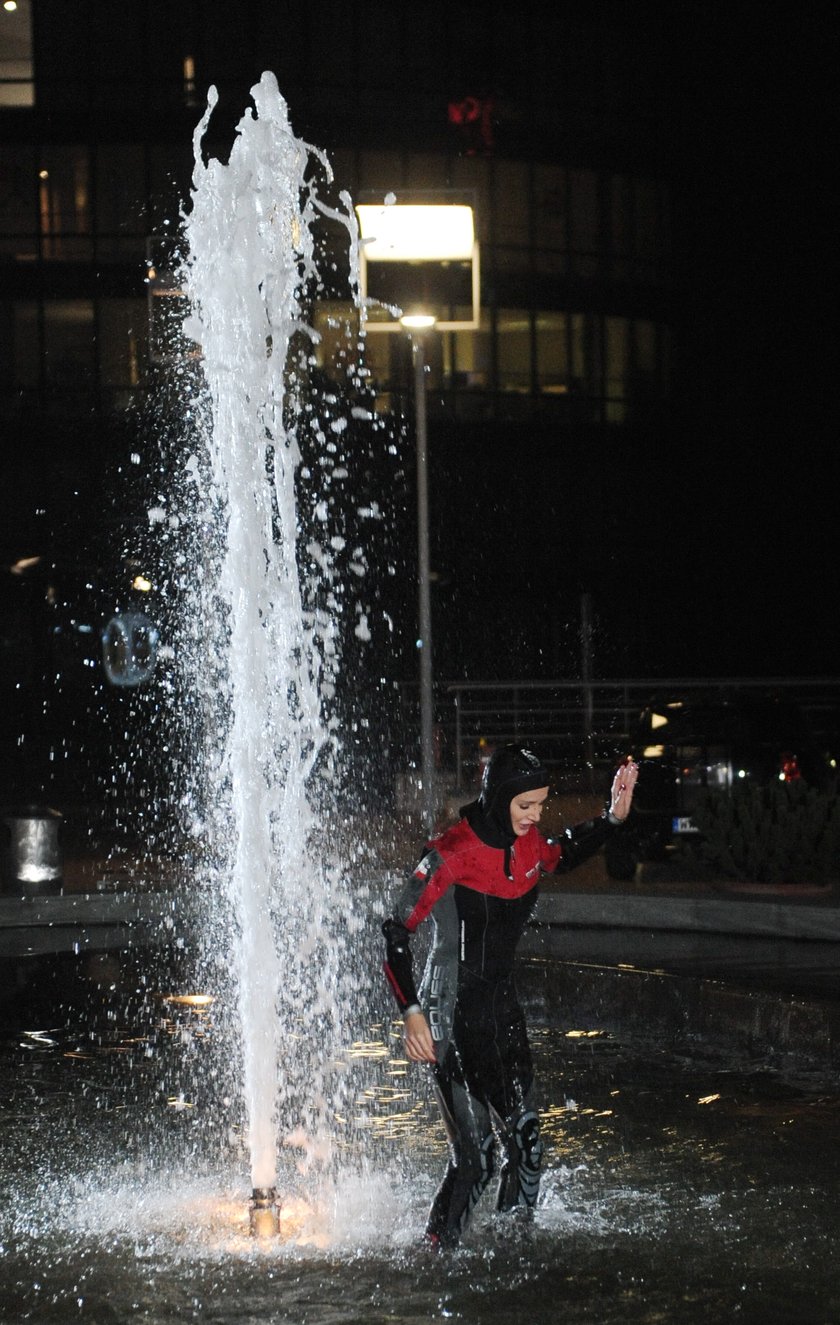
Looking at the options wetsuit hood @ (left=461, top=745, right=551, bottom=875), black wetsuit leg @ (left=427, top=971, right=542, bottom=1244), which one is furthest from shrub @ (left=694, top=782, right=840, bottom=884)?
wetsuit hood @ (left=461, top=745, right=551, bottom=875)

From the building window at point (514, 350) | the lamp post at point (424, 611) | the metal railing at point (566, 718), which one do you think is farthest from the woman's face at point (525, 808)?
the building window at point (514, 350)

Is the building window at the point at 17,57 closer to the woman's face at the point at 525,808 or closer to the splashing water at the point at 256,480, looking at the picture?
the splashing water at the point at 256,480

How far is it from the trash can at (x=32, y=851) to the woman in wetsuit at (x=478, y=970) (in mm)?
9357

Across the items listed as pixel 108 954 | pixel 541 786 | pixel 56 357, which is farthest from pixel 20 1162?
pixel 56 357

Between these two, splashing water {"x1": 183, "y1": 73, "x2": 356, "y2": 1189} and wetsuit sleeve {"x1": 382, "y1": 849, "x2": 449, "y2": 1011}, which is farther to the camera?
splashing water {"x1": 183, "y1": 73, "x2": 356, "y2": 1189}

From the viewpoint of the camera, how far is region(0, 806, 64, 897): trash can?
14.4 meters

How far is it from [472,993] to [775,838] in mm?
8179

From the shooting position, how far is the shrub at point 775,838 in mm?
13273

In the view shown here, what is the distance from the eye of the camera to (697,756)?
621 inches

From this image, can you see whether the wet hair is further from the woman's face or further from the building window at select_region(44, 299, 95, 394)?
the building window at select_region(44, 299, 95, 394)

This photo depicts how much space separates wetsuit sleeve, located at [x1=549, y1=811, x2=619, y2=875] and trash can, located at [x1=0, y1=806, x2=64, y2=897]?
30.6 ft

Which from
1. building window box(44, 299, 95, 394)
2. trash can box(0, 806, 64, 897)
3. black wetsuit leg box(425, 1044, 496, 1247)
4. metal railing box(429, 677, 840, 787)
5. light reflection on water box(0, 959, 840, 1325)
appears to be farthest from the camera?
building window box(44, 299, 95, 394)

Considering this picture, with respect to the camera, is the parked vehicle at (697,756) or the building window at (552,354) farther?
the building window at (552,354)

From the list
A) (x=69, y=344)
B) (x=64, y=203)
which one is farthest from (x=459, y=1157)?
(x=64, y=203)
